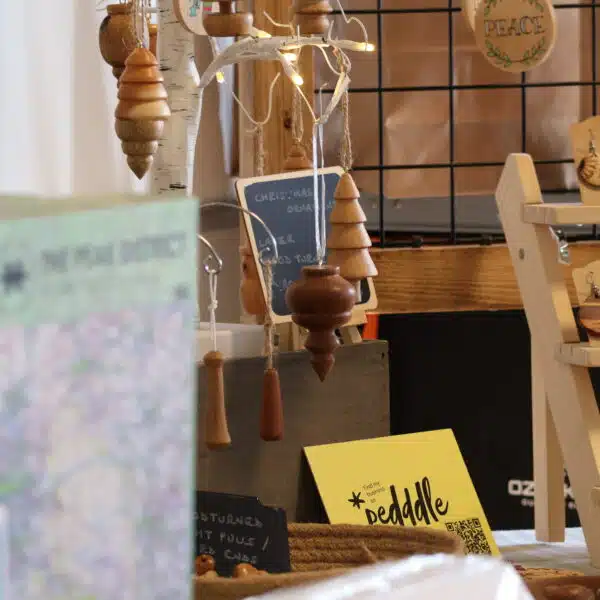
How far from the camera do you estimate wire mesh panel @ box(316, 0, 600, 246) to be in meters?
2.31

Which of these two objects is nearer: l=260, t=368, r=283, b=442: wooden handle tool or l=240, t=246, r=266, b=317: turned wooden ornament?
l=260, t=368, r=283, b=442: wooden handle tool

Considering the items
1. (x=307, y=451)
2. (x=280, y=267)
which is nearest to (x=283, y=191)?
(x=280, y=267)

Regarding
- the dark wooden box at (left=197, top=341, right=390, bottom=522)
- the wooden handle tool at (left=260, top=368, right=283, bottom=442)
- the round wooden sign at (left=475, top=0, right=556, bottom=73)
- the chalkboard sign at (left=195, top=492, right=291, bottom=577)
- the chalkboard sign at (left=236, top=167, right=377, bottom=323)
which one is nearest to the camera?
the chalkboard sign at (left=195, top=492, right=291, bottom=577)

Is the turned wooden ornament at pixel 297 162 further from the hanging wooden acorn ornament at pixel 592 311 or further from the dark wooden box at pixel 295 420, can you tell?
the hanging wooden acorn ornament at pixel 592 311

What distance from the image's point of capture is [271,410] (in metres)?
1.38

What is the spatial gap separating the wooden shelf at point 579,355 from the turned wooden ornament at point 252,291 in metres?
0.47

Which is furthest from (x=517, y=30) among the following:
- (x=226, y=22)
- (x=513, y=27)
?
(x=226, y=22)

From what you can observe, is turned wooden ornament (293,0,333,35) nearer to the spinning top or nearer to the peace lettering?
the peace lettering

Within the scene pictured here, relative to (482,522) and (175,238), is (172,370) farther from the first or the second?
(482,522)

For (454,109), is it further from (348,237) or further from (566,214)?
(348,237)

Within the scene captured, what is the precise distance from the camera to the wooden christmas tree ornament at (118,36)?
4.64 feet

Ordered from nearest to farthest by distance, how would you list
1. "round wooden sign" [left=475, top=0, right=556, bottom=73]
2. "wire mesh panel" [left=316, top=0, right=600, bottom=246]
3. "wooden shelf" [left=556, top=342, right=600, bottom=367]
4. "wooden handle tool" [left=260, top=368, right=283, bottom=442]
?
"wooden handle tool" [left=260, top=368, right=283, bottom=442], "wooden shelf" [left=556, top=342, right=600, bottom=367], "round wooden sign" [left=475, top=0, right=556, bottom=73], "wire mesh panel" [left=316, top=0, right=600, bottom=246]

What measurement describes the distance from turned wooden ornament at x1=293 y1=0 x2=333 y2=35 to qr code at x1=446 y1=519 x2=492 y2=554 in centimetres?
70

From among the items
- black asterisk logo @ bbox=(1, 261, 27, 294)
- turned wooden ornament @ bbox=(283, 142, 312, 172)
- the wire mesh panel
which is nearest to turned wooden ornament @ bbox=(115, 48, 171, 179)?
turned wooden ornament @ bbox=(283, 142, 312, 172)
